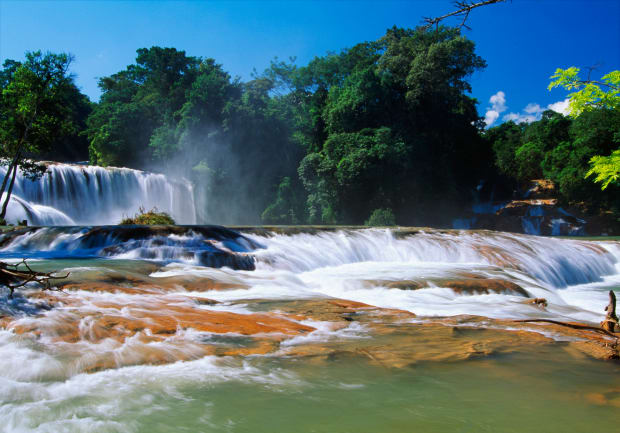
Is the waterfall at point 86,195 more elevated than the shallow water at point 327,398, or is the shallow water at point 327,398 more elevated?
the waterfall at point 86,195

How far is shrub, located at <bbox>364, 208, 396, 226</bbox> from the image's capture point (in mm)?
27984

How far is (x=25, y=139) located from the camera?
19.1 m

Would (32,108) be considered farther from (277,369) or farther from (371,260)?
(277,369)

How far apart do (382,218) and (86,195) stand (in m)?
19.5

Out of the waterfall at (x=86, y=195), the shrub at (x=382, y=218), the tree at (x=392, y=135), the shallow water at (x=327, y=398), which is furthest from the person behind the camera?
the tree at (x=392, y=135)

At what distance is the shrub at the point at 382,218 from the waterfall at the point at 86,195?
14.5m

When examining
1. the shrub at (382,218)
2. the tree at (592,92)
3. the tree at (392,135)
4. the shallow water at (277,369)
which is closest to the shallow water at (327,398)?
the shallow water at (277,369)

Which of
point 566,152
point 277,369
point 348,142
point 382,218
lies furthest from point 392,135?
point 277,369

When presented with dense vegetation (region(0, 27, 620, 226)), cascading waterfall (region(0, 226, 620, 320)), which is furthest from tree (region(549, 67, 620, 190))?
dense vegetation (region(0, 27, 620, 226))

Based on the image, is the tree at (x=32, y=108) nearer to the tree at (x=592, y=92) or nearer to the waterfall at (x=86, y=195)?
the waterfall at (x=86, y=195)

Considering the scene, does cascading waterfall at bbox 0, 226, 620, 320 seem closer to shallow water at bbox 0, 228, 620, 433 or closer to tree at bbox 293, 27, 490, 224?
shallow water at bbox 0, 228, 620, 433

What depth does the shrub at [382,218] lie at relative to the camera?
27984 millimetres

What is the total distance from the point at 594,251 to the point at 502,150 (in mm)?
26157

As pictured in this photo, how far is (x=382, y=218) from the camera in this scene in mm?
28109
